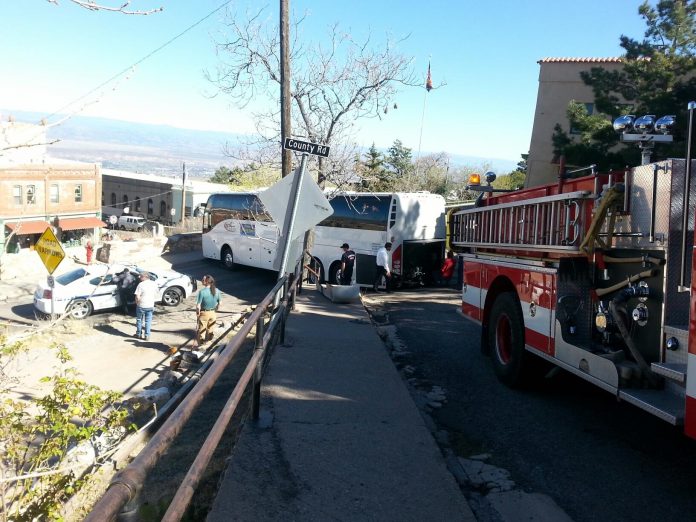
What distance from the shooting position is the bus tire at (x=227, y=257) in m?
31.1

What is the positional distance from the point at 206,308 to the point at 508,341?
9.03 meters

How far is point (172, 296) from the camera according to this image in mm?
23609

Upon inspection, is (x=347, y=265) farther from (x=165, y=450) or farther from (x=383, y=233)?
(x=165, y=450)

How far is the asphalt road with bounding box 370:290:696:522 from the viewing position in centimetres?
471

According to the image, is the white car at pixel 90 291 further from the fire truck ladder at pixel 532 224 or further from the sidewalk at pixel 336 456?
the sidewalk at pixel 336 456

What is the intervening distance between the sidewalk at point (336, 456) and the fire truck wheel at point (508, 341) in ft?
3.99

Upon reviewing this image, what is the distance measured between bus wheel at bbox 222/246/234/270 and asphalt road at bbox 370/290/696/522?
2292cm

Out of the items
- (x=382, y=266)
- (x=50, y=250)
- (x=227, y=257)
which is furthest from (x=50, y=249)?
(x=227, y=257)

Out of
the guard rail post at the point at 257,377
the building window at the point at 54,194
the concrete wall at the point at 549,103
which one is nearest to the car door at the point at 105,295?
the guard rail post at the point at 257,377

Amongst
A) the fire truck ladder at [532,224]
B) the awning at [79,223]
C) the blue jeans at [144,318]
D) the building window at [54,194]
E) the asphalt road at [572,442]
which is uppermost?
the building window at [54,194]

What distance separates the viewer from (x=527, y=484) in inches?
195

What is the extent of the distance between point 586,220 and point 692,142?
4.94 ft

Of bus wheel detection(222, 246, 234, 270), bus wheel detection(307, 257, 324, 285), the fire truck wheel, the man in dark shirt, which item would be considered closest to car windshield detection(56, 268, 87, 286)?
the man in dark shirt

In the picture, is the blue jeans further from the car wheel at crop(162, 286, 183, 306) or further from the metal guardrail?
the metal guardrail
